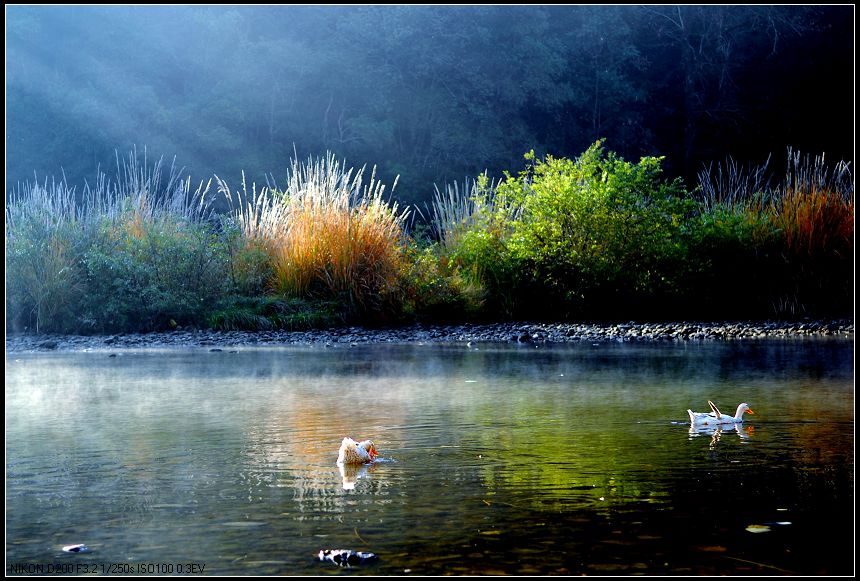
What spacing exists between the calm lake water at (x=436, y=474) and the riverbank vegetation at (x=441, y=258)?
4.70 meters

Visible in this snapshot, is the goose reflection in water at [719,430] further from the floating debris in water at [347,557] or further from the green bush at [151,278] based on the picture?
the green bush at [151,278]

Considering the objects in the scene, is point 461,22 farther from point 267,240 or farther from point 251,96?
point 267,240

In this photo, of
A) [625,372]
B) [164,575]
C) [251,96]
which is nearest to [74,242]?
[625,372]

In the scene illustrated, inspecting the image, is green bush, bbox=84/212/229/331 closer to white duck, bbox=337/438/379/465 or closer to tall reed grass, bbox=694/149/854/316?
tall reed grass, bbox=694/149/854/316

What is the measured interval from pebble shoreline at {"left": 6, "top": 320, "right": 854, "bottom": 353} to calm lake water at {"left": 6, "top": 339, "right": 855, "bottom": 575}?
11.2 feet

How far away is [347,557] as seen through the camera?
3.12 m

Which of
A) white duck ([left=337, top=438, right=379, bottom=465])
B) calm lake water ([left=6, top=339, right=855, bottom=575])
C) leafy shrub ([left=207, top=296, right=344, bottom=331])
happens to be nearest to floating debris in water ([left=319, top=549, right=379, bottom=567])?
calm lake water ([left=6, top=339, right=855, bottom=575])

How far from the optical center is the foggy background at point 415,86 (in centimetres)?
2675

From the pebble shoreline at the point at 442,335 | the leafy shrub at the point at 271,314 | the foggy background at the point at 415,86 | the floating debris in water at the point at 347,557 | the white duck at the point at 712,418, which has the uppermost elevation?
the foggy background at the point at 415,86

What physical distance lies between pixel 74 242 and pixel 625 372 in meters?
7.56

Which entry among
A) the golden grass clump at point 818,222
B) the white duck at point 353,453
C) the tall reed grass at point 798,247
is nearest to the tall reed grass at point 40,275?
the tall reed grass at point 798,247

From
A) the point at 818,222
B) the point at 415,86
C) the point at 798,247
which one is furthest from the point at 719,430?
the point at 415,86

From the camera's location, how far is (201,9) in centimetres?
2795

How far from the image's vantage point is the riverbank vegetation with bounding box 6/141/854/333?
12.8 meters
